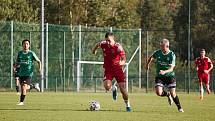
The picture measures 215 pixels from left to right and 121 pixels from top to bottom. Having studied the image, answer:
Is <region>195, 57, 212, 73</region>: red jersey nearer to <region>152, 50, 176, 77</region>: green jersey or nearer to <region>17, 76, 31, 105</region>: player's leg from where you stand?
<region>17, 76, 31, 105</region>: player's leg

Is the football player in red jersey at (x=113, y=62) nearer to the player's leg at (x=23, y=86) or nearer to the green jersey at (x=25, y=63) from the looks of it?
the player's leg at (x=23, y=86)

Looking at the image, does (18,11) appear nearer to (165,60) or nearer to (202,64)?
(202,64)

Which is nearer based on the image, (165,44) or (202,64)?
(165,44)

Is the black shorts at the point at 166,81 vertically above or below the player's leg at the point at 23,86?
above

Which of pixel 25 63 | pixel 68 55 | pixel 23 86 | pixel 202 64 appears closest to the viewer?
pixel 23 86

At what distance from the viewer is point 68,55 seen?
1813 inches

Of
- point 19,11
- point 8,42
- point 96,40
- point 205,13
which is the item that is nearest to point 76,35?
point 96,40

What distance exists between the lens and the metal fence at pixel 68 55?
45000 mm

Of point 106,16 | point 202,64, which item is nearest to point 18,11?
point 106,16

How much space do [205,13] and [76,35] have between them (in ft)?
114

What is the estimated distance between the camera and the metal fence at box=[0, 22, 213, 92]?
4500 cm

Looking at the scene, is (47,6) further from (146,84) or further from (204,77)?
(204,77)

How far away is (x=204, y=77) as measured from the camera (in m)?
32.4

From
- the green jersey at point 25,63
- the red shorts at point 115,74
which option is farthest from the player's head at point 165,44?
the green jersey at point 25,63
